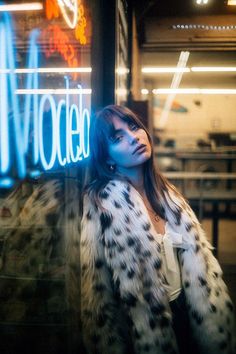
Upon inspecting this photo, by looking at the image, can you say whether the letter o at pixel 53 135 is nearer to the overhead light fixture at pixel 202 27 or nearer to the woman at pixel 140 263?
the woman at pixel 140 263

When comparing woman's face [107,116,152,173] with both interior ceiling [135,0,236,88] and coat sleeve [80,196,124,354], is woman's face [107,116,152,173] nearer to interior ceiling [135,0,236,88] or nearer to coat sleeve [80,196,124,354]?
coat sleeve [80,196,124,354]

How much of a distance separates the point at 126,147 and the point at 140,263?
0.50 meters

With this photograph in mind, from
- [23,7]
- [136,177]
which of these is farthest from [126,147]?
[23,7]

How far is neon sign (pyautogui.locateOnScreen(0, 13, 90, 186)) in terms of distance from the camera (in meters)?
1.31

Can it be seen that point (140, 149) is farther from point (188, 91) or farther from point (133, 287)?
point (188, 91)

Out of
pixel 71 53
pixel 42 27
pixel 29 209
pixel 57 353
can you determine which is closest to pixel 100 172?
pixel 29 209

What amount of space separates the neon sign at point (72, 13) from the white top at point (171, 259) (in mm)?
1170

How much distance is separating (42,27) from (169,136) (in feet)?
31.9

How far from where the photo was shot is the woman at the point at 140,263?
1.66 meters

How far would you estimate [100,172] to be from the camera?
72.7 inches

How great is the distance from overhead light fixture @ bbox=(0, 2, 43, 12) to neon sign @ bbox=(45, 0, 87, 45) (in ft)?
0.32

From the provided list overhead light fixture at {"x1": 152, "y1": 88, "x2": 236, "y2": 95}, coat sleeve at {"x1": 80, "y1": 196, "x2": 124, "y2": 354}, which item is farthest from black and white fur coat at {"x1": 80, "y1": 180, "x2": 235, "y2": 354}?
overhead light fixture at {"x1": 152, "y1": 88, "x2": 236, "y2": 95}

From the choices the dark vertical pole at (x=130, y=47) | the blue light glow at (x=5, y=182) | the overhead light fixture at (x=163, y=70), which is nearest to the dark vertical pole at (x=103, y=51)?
the blue light glow at (x=5, y=182)

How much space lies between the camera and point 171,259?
5.83 feet
